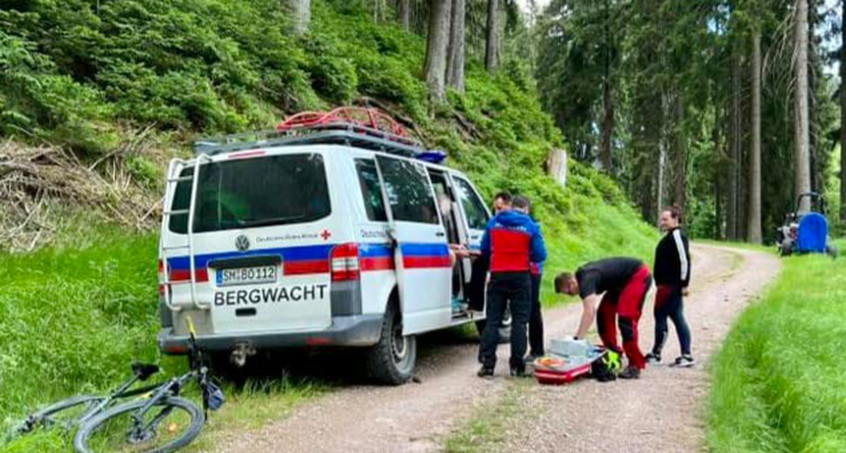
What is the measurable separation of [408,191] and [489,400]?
2.21m

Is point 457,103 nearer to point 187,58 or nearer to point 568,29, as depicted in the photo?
point 187,58

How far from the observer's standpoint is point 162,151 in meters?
9.99

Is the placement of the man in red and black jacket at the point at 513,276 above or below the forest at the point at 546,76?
below

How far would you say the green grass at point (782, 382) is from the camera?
16.3 feet

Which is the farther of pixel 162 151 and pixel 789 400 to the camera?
pixel 162 151

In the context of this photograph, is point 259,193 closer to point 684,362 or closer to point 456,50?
point 684,362

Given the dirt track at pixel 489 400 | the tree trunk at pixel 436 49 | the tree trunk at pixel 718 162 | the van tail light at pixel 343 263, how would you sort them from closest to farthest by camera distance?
the dirt track at pixel 489 400, the van tail light at pixel 343 263, the tree trunk at pixel 436 49, the tree trunk at pixel 718 162

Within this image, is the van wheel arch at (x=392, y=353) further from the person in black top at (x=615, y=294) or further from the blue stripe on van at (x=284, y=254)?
the person in black top at (x=615, y=294)

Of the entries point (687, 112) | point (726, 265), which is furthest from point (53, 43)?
point (687, 112)

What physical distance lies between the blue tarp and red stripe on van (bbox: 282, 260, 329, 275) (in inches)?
686

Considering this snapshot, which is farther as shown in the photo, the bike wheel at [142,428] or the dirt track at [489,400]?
the dirt track at [489,400]

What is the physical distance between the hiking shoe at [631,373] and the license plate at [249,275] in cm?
343

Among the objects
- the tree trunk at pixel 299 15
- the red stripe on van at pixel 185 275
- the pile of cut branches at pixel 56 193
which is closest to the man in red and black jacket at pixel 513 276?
the red stripe on van at pixel 185 275

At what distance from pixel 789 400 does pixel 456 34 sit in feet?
61.2
